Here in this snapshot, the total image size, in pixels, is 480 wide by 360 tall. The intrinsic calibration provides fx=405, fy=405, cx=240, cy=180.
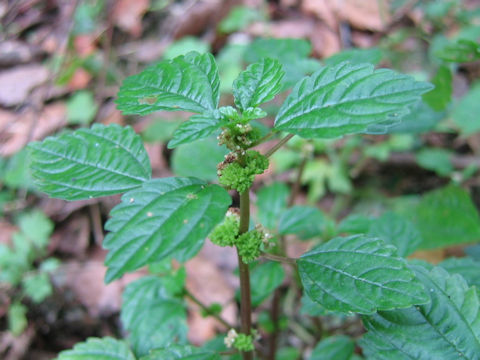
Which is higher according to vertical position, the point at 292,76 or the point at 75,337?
the point at 292,76

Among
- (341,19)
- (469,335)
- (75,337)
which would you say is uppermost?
(341,19)

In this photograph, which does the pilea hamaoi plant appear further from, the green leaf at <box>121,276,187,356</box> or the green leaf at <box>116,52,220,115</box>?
the green leaf at <box>121,276,187,356</box>

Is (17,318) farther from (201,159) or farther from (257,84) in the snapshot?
(257,84)

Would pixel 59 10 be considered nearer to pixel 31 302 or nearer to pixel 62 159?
pixel 31 302

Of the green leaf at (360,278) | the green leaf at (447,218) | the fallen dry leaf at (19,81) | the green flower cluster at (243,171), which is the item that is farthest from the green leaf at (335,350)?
the fallen dry leaf at (19,81)

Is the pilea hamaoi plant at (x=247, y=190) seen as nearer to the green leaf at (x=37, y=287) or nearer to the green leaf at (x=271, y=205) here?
the green leaf at (x=271, y=205)

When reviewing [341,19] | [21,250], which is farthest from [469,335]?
[341,19]

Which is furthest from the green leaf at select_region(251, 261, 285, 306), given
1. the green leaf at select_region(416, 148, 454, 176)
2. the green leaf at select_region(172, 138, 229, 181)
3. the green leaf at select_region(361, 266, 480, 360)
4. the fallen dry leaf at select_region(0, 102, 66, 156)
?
the fallen dry leaf at select_region(0, 102, 66, 156)
